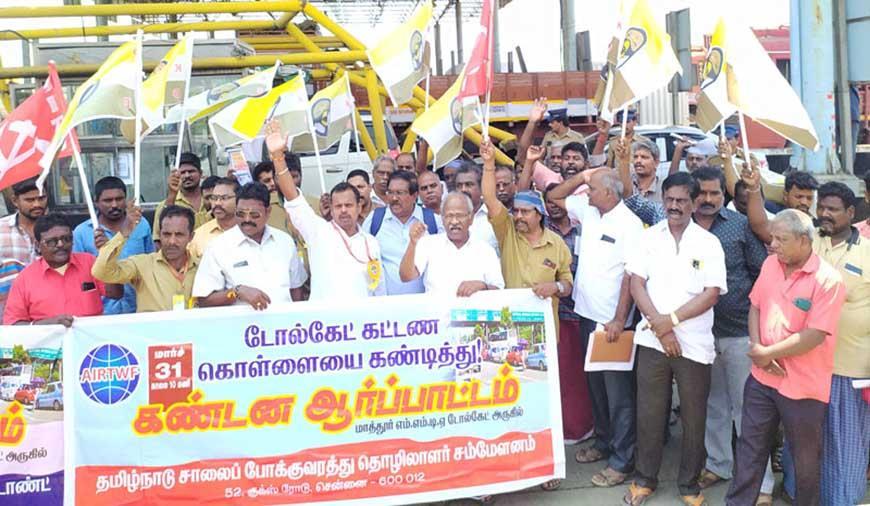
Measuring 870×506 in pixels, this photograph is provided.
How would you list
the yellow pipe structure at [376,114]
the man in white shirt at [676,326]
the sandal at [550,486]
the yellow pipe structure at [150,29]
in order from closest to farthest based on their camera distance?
1. the man in white shirt at [676,326]
2. the sandal at [550,486]
3. the yellow pipe structure at [150,29]
4. the yellow pipe structure at [376,114]

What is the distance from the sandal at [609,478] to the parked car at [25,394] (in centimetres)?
323

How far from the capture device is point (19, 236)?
567 cm

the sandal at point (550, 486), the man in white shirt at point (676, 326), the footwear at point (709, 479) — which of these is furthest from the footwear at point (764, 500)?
the sandal at point (550, 486)

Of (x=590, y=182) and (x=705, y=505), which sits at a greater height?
(x=590, y=182)

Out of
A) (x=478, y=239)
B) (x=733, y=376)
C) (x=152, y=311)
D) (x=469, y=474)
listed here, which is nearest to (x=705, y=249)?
(x=733, y=376)

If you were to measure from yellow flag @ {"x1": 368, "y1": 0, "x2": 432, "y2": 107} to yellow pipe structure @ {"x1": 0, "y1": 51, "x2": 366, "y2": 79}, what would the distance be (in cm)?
299

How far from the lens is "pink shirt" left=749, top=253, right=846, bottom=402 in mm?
4238

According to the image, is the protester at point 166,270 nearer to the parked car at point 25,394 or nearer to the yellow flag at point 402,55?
the parked car at point 25,394

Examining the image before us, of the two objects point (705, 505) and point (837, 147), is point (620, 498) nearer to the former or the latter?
point (705, 505)

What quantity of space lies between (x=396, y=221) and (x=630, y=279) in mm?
1679

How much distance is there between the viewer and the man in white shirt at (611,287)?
5301 mm

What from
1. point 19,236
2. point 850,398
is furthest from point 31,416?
point 850,398

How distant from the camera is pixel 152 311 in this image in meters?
4.92

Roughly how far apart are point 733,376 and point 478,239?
5.64 feet
